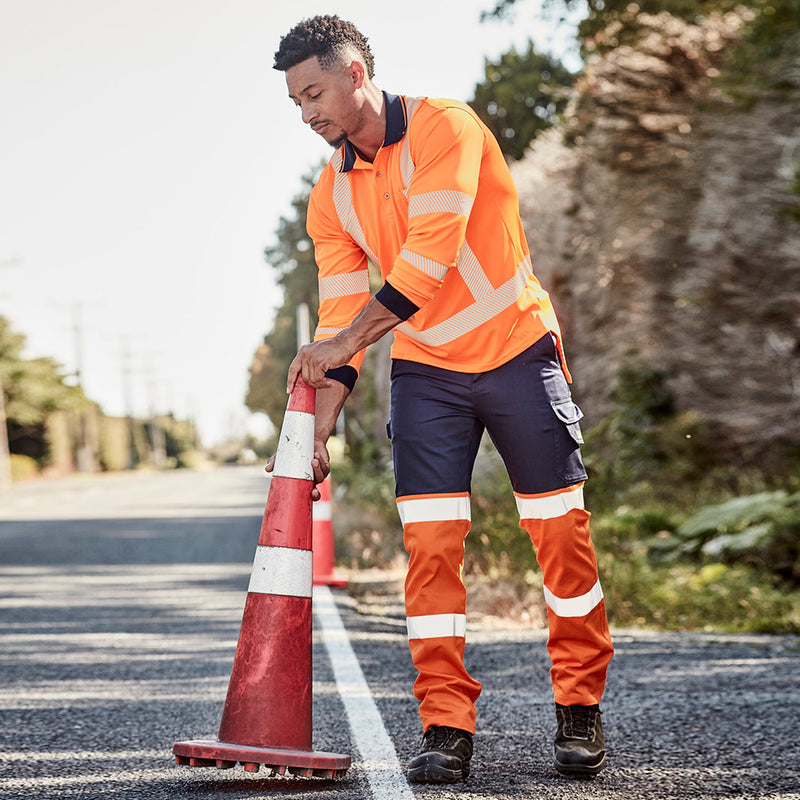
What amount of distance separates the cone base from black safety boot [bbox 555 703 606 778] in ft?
2.21

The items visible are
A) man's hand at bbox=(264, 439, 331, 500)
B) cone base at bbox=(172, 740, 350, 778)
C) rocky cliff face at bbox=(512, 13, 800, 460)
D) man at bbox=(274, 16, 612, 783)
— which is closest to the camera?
cone base at bbox=(172, 740, 350, 778)

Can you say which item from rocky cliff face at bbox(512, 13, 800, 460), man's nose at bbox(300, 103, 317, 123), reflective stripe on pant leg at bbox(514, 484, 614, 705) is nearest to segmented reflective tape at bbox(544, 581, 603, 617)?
reflective stripe on pant leg at bbox(514, 484, 614, 705)

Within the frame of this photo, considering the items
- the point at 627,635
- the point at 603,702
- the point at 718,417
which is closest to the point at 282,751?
the point at 603,702

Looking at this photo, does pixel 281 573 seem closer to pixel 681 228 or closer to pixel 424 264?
pixel 424 264

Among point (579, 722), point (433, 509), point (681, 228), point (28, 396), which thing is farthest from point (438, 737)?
point (28, 396)

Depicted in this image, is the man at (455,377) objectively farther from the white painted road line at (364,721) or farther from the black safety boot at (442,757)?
the white painted road line at (364,721)

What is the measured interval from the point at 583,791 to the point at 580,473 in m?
0.92

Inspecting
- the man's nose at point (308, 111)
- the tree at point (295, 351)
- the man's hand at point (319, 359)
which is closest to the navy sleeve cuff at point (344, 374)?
the man's hand at point (319, 359)

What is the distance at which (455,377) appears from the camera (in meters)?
3.52

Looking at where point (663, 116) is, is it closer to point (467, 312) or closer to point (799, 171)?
point (799, 171)

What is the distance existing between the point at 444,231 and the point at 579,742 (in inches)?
60.3

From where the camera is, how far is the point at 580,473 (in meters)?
3.53

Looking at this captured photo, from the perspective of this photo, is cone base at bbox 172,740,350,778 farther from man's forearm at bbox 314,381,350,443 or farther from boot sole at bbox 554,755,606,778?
man's forearm at bbox 314,381,350,443

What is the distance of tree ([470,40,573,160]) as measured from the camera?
26672 millimetres
